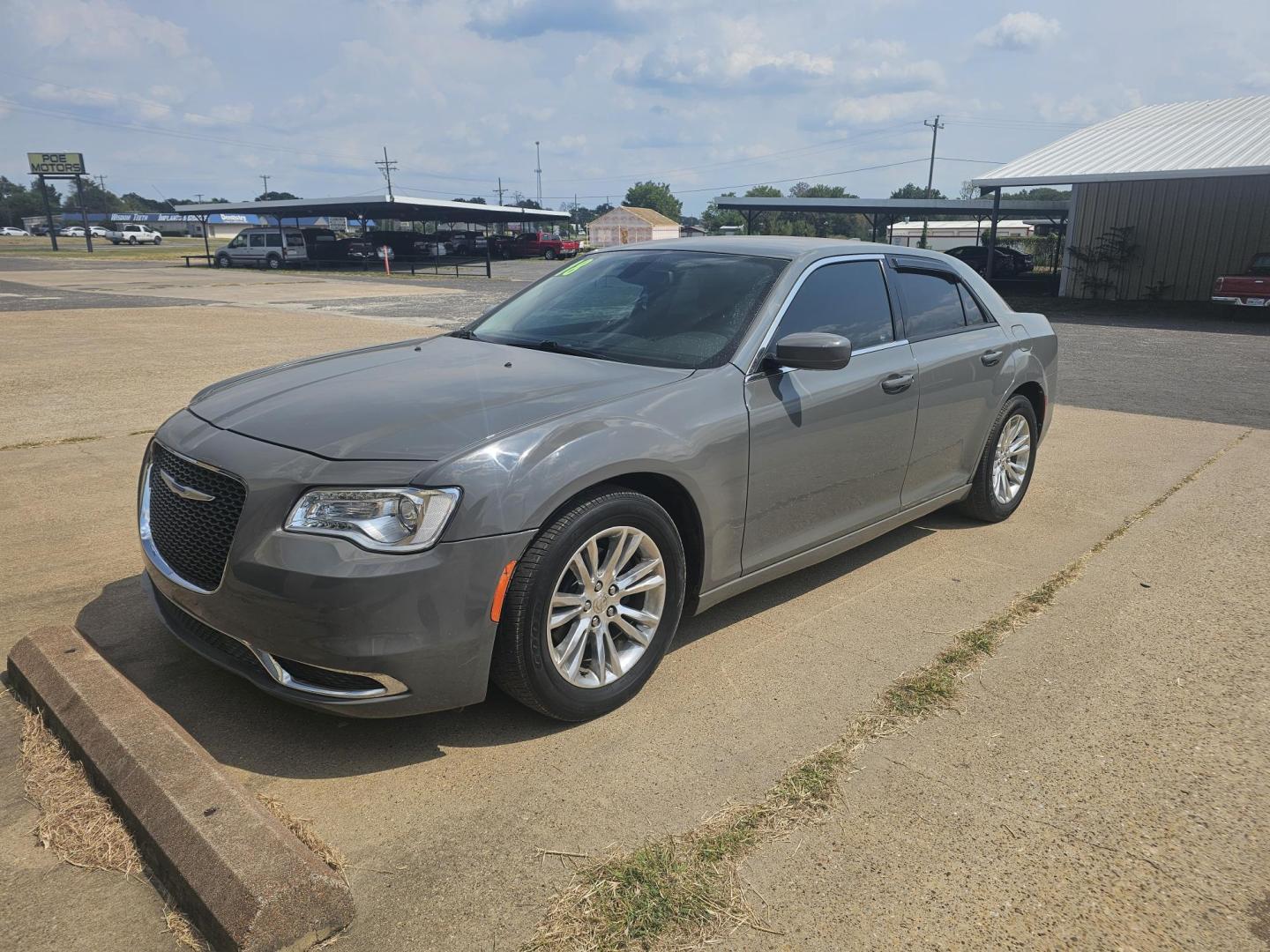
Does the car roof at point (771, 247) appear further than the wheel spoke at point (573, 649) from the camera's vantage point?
Yes

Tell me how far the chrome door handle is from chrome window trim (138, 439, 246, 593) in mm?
2759

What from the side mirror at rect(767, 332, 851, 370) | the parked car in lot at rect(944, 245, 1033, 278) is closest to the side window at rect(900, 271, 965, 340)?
the side mirror at rect(767, 332, 851, 370)

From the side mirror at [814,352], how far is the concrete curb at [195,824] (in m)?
2.35

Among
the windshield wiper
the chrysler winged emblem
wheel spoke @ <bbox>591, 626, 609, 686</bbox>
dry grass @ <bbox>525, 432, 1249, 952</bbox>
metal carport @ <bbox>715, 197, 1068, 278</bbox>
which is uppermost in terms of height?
metal carport @ <bbox>715, 197, 1068, 278</bbox>

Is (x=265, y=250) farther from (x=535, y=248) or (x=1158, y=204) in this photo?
(x=1158, y=204)

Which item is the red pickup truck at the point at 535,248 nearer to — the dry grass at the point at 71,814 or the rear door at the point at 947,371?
the rear door at the point at 947,371

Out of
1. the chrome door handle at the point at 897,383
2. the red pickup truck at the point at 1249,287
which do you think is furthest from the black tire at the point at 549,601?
the red pickup truck at the point at 1249,287

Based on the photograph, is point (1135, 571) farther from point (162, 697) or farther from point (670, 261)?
point (162, 697)

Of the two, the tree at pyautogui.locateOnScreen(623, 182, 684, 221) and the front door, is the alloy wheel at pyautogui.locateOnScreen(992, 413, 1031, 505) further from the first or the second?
the tree at pyautogui.locateOnScreen(623, 182, 684, 221)

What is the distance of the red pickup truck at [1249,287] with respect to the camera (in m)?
19.2

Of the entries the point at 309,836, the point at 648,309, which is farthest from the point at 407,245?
the point at 309,836

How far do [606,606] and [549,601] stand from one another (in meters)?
0.29

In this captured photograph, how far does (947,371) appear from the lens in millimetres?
4645

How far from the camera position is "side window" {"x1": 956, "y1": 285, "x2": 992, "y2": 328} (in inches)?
200
